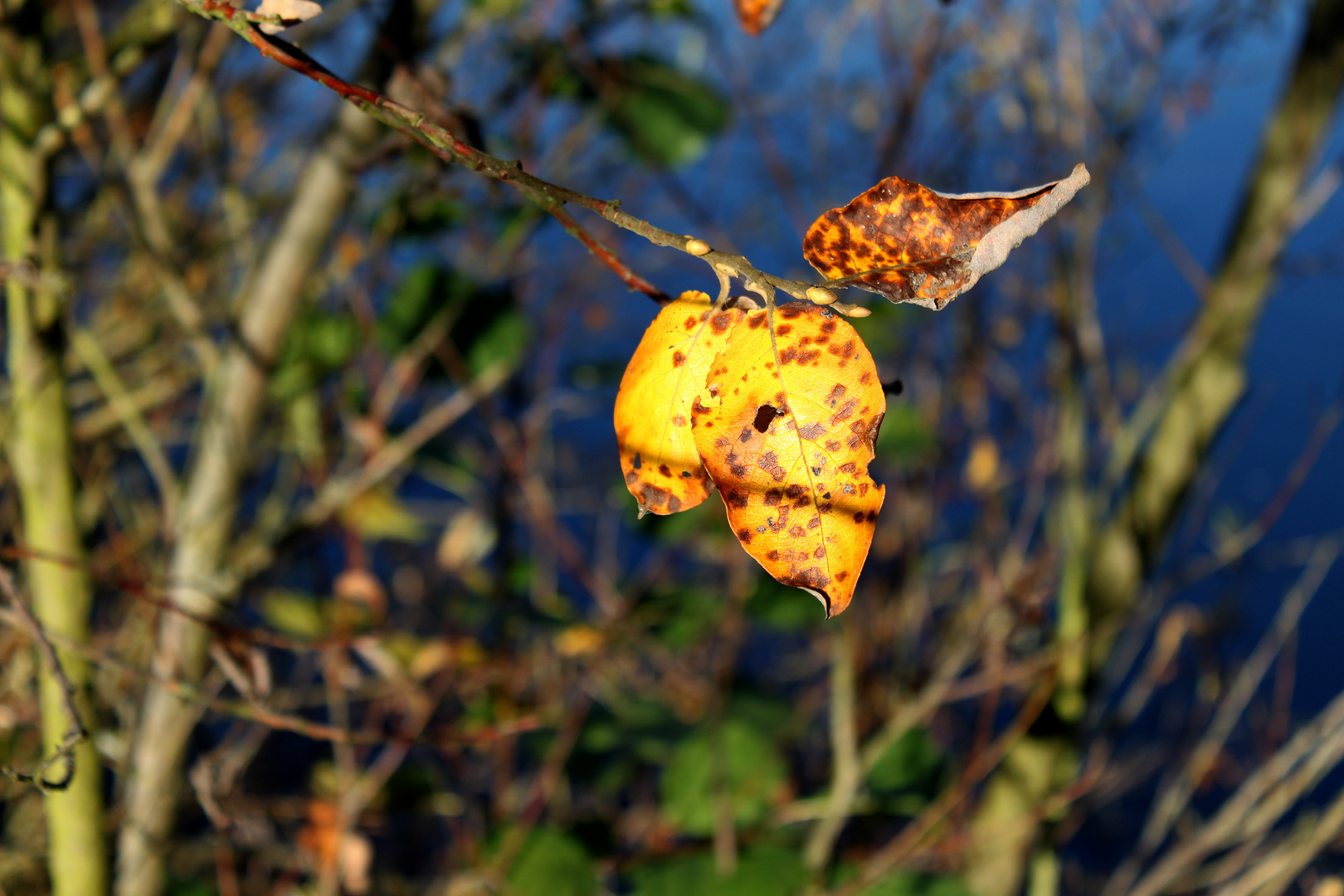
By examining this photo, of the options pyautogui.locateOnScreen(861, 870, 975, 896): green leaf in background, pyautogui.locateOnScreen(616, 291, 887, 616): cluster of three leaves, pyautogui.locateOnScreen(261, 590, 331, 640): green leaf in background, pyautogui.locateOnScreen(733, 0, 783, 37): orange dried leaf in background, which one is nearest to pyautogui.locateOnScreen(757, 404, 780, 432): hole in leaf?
pyautogui.locateOnScreen(616, 291, 887, 616): cluster of three leaves

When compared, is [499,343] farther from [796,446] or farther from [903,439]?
[796,446]

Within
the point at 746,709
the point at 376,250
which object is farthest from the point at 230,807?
the point at 746,709

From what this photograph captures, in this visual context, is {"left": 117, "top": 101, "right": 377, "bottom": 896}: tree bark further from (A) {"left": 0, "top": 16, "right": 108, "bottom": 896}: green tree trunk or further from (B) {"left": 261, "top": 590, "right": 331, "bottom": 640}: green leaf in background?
(B) {"left": 261, "top": 590, "right": 331, "bottom": 640}: green leaf in background

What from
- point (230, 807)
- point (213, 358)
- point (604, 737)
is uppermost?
point (213, 358)

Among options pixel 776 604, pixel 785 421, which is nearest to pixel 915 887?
pixel 776 604

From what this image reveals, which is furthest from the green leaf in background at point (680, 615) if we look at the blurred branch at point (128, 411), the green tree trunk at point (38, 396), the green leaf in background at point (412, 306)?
the green tree trunk at point (38, 396)

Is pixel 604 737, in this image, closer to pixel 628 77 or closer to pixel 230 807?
pixel 230 807
